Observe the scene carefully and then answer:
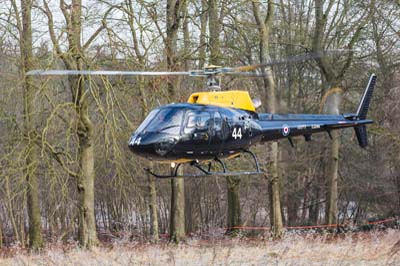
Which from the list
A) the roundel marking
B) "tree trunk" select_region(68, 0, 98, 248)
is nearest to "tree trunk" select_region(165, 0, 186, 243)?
"tree trunk" select_region(68, 0, 98, 248)

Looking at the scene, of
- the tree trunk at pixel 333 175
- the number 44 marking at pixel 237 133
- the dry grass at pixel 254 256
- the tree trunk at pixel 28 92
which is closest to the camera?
the dry grass at pixel 254 256

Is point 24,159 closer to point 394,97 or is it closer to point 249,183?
point 394,97

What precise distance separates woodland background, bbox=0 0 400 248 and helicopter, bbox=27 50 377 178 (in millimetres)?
1062

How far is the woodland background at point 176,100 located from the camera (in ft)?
52.9

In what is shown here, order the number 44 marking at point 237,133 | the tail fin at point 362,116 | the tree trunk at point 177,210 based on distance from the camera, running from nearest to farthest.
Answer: the number 44 marking at point 237,133, the tail fin at point 362,116, the tree trunk at point 177,210

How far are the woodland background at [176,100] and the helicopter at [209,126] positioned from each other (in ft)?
3.48

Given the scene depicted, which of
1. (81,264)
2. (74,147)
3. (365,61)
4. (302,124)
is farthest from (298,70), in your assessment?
(81,264)

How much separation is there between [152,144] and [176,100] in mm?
7275

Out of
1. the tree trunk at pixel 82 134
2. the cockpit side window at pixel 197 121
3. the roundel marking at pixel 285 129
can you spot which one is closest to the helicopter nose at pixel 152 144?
the cockpit side window at pixel 197 121

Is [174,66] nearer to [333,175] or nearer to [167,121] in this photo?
[167,121]

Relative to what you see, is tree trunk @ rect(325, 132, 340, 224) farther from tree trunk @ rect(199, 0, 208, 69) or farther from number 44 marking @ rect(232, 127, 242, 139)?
number 44 marking @ rect(232, 127, 242, 139)

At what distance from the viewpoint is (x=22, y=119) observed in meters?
18.0

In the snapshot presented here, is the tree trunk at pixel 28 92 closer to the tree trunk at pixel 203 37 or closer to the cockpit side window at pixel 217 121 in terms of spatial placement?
the tree trunk at pixel 203 37

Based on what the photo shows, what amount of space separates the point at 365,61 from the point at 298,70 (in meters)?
2.78
